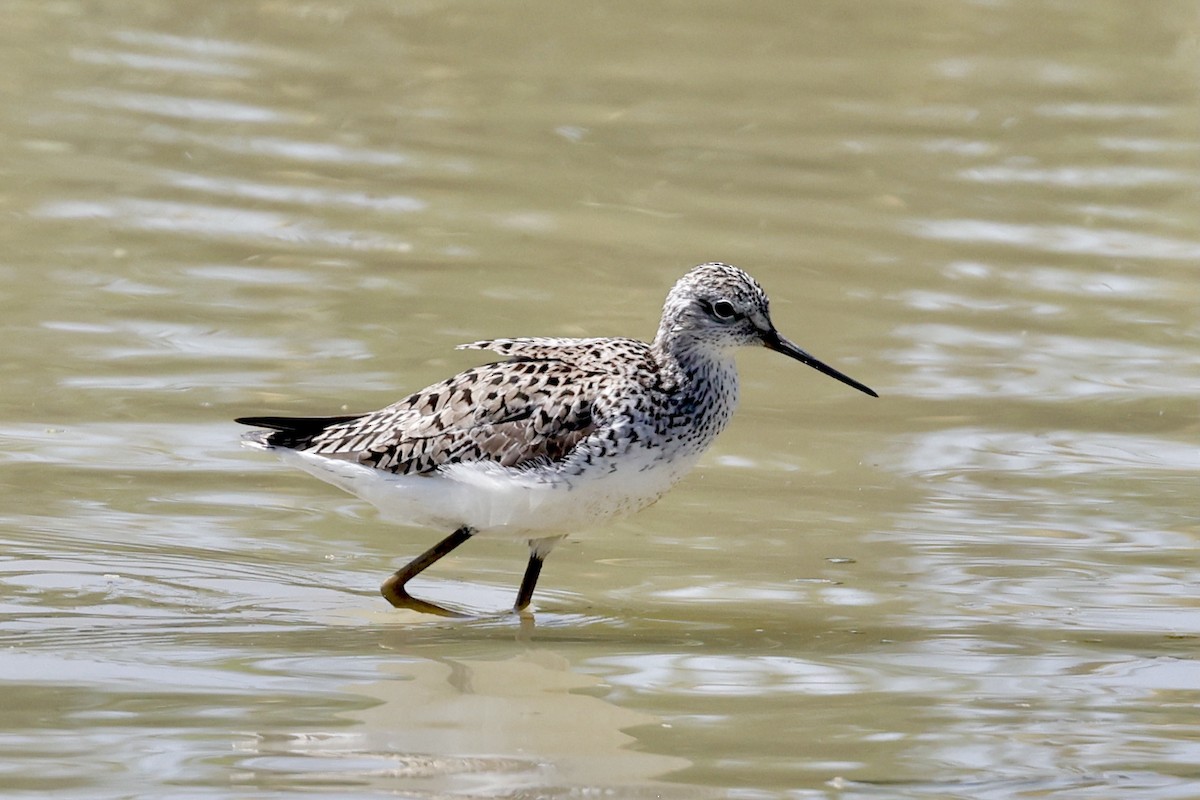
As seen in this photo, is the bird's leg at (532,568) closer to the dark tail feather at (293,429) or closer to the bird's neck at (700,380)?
the bird's neck at (700,380)

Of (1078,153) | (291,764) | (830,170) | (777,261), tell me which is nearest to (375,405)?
(777,261)

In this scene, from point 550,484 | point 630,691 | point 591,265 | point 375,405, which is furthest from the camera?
point 591,265

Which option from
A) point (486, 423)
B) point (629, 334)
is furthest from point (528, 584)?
point (629, 334)

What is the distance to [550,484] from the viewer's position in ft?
26.0

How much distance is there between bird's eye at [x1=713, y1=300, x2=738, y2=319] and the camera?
27.5 ft

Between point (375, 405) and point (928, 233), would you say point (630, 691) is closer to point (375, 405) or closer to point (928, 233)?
point (375, 405)

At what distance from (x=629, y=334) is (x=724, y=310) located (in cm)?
313

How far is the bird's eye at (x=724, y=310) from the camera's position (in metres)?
8.39

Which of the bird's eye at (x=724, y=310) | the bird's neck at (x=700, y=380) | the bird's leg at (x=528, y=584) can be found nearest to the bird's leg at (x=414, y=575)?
the bird's leg at (x=528, y=584)

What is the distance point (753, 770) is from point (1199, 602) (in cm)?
286

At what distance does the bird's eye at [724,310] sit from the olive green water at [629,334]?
1.20 metres

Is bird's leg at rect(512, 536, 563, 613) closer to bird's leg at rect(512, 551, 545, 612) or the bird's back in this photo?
bird's leg at rect(512, 551, 545, 612)

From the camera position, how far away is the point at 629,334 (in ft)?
37.8

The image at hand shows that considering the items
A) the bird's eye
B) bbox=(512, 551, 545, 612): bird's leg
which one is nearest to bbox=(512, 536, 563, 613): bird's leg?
bbox=(512, 551, 545, 612): bird's leg
